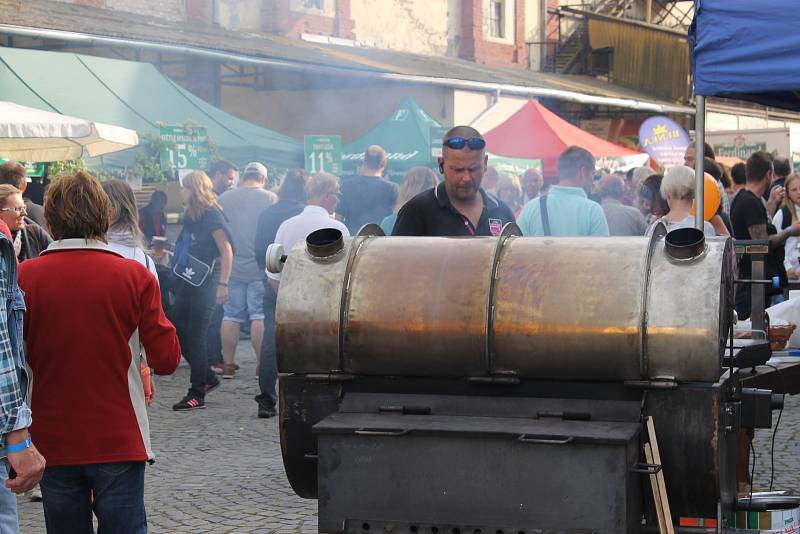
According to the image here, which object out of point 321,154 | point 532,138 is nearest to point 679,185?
point 321,154

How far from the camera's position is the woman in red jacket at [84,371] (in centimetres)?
382

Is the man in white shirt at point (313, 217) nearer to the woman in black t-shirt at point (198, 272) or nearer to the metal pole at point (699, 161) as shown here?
the woman in black t-shirt at point (198, 272)

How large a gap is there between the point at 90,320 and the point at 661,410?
1774 mm

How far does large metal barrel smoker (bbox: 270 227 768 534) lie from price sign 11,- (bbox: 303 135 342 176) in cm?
1238

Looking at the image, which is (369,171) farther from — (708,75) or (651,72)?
(651,72)

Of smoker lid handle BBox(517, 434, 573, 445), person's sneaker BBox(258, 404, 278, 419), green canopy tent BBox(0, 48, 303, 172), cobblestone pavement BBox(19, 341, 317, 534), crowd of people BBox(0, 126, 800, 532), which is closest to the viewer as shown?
smoker lid handle BBox(517, 434, 573, 445)

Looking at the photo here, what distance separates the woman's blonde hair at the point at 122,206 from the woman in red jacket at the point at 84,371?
2698 millimetres

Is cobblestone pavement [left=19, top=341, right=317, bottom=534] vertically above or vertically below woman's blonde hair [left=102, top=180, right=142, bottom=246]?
below

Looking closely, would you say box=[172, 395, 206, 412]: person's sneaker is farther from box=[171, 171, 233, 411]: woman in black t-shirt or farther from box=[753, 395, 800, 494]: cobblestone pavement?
box=[753, 395, 800, 494]: cobblestone pavement

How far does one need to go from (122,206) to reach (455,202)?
2314 millimetres

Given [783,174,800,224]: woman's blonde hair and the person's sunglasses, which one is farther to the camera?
[783,174,800,224]: woman's blonde hair

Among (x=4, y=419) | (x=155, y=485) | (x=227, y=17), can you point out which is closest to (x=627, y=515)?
(x=4, y=419)

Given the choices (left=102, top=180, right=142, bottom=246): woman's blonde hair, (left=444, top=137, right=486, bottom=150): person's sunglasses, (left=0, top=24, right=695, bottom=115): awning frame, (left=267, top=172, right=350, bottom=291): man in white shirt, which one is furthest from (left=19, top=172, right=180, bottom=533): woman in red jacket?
(left=0, top=24, right=695, bottom=115): awning frame

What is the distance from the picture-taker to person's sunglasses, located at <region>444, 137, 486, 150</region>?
5062 mm
